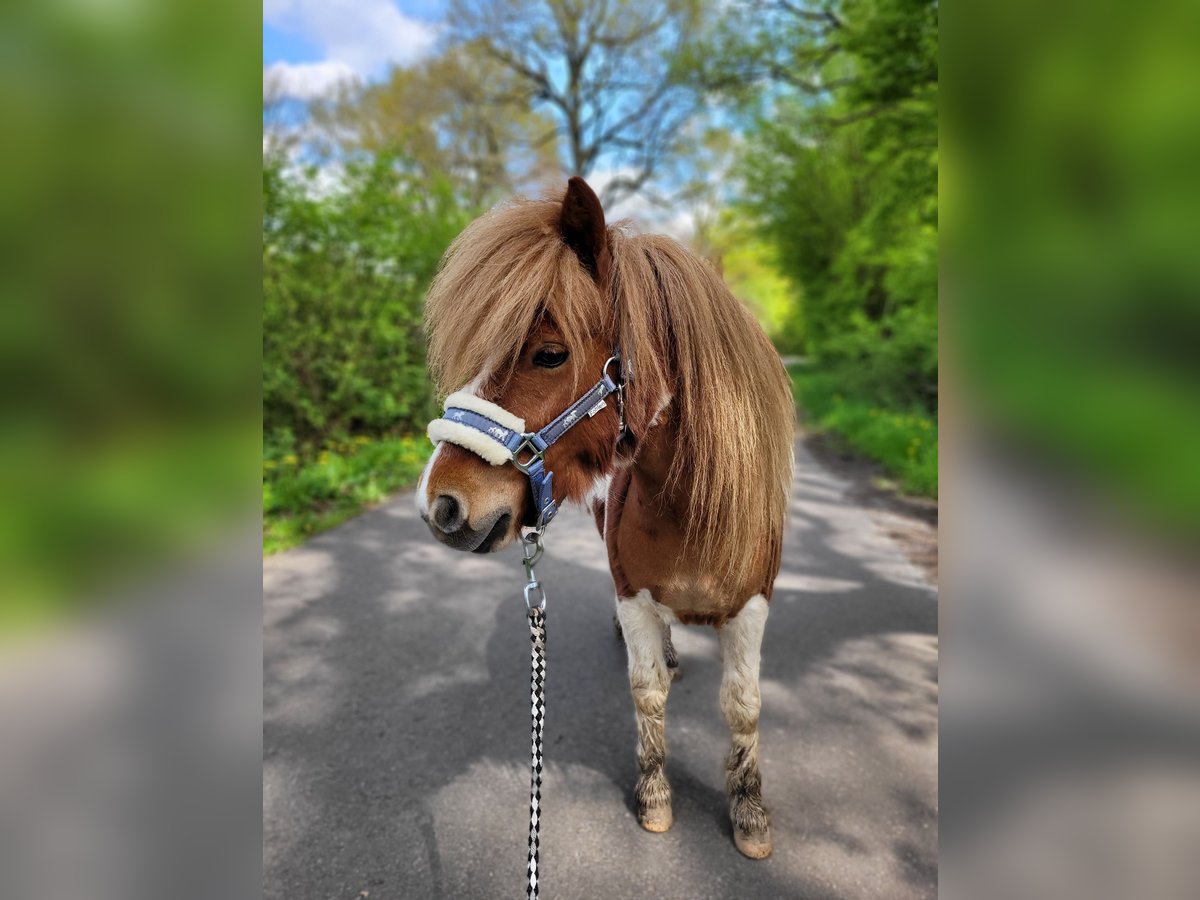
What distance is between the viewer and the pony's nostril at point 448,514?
1.35 metres

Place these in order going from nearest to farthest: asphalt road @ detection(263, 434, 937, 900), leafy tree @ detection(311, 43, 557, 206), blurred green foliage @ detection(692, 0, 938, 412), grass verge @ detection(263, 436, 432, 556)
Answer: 1. asphalt road @ detection(263, 434, 937, 900)
2. grass verge @ detection(263, 436, 432, 556)
3. blurred green foliage @ detection(692, 0, 938, 412)
4. leafy tree @ detection(311, 43, 557, 206)

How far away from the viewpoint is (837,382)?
13.7m

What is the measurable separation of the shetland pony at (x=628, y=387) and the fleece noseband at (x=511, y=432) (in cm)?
3

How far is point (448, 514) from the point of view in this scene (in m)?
1.37

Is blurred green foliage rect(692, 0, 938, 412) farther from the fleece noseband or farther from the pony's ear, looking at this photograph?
the fleece noseband

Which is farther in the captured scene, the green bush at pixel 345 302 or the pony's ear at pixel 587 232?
the green bush at pixel 345 302

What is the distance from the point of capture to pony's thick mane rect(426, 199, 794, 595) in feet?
4.60

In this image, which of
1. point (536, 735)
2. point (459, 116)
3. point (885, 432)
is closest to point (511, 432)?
point (536, 735)

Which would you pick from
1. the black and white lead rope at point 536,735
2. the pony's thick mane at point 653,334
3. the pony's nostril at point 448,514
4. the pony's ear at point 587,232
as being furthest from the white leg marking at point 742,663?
the pony's ear at point 587,232
